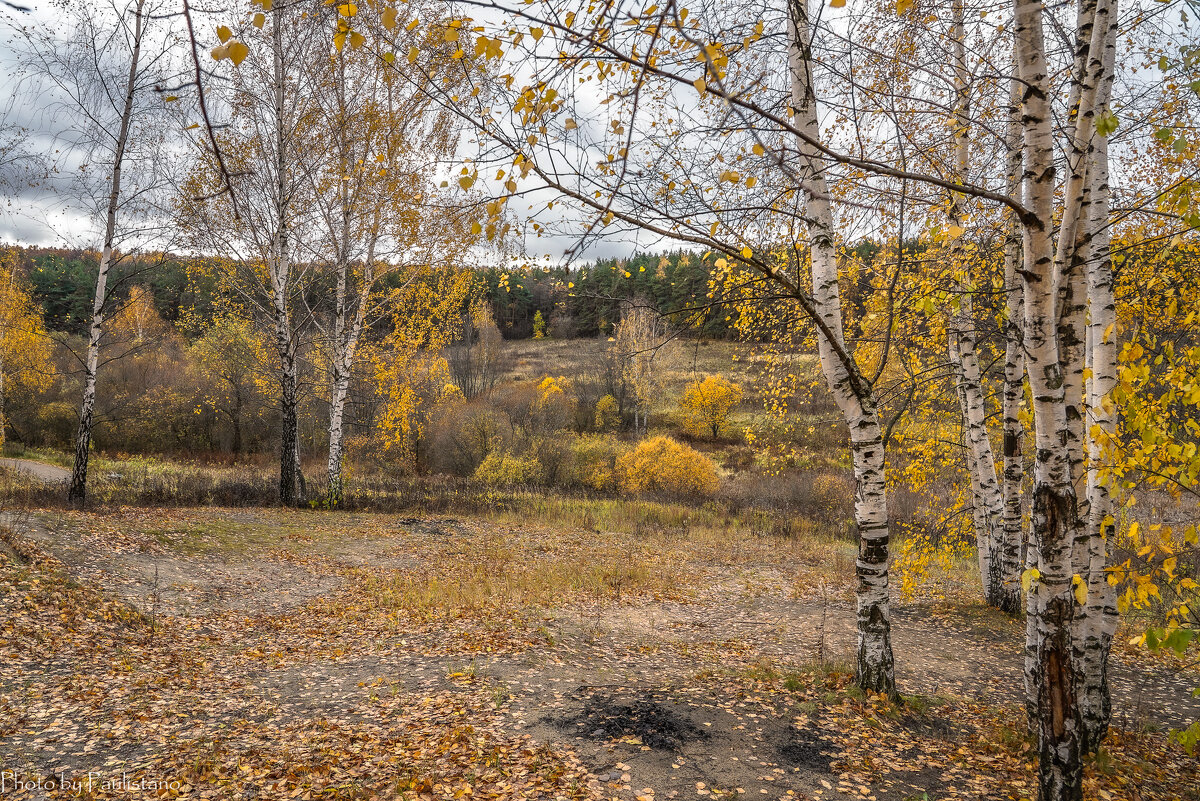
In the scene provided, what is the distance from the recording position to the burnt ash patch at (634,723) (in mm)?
4312

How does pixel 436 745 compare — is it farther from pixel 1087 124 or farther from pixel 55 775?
pixel 1087 124

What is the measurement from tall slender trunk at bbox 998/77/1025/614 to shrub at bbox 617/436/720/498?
48.0ft

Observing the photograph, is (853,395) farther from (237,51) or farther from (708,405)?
(708,405)

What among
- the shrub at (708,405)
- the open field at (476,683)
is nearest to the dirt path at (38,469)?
the open field at (476,683)

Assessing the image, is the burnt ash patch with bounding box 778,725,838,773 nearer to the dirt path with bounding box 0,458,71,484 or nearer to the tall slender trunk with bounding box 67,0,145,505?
the tall slender trunk with bounding box 67,0,145,505

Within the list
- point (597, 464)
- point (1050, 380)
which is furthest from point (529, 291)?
point (1050, 380)

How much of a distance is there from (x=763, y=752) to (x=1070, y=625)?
2208mm

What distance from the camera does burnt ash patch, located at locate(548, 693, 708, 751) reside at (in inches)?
170

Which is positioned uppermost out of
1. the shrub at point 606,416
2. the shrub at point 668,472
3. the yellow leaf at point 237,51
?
the yellow leaf at point 237,51

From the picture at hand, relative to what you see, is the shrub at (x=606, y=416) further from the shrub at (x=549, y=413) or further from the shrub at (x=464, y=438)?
the shrub at (x=464, y=438)

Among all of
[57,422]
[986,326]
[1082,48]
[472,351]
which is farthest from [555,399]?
[1082,48]

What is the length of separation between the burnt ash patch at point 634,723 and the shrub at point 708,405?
29.9 m

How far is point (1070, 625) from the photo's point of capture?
298cm

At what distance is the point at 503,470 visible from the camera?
22797 mm
